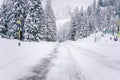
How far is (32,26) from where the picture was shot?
43.8 m

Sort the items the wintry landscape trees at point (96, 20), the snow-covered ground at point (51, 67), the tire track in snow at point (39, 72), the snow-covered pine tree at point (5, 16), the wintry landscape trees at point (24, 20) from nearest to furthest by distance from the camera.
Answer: the tire track in snow at point (39, 72) → the snow-covered ground at point (51, 67) → the wintry landscape trees at point (24, 20) → the snow-covered pine tree at point (5, 16) → the wintry landscape trees at point (96, 20)

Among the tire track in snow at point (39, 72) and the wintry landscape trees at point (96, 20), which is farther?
the wintry landscape trees at point (96, 20)

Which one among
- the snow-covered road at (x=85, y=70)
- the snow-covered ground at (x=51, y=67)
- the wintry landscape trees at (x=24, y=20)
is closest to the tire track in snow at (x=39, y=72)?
the snow-covered ground at (x=51, y=67)

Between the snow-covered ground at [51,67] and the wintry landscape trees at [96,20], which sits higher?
the wintry landscape trees at [96,20]

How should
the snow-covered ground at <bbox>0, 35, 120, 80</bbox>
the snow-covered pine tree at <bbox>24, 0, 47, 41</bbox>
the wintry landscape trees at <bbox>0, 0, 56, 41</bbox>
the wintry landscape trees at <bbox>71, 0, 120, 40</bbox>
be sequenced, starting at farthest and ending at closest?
the wintry landscape trees at <bbox>71, 0, 120, 40</bbox>
the snow-covered pine tree at <bbox>24, 0, 47, 41</bbox>
the wintry landscape trees at <bbox>0, 0, 56, 41</bbox>
the snow-covered ground at <bbox>0, 35, 120, 80</bbox>

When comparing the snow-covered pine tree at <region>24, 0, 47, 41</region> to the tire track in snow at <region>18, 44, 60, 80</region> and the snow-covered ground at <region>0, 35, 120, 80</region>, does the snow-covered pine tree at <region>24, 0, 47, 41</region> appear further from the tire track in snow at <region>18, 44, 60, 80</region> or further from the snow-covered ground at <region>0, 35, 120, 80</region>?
the tire track in snow at <region>18, 44, 60, 80</region>

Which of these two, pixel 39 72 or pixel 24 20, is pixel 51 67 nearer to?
pixel 39 72

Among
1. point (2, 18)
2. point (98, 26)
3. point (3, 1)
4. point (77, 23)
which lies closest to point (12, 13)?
point (2, 18)

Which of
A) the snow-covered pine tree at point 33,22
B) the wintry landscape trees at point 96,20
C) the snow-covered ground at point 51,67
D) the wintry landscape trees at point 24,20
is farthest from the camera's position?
the wintry landscape trees at point 96,20

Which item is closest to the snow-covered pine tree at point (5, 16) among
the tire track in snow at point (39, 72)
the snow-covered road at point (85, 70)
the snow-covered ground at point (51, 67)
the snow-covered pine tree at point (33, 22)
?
the snow-covered pine tree at point (33, 22)

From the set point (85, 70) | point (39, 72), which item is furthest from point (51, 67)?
point (85, 70)

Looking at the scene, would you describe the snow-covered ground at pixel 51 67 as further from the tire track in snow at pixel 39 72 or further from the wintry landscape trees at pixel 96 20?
the wintry landscape trees at pixel 96 20

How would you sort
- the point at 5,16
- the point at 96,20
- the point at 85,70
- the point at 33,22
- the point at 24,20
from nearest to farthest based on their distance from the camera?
the point at 85,70, the point at 24,20, the point at 33,22, the point at 5,16, the point at 96,20

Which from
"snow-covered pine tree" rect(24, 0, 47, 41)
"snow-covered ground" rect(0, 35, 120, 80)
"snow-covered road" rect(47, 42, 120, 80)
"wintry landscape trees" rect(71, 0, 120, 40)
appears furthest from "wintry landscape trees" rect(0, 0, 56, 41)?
"snow-covered road" rect(47, 42, 120, 80)
